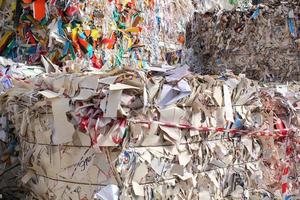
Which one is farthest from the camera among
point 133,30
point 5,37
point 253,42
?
point 253,42

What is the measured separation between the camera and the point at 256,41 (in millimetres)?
5078

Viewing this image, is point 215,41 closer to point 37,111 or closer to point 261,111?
point 261,111

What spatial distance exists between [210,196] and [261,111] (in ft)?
2.00

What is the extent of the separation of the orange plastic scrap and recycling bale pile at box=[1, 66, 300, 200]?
130cm

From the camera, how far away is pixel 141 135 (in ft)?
6.93

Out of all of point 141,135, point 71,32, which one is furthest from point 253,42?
point 141,135

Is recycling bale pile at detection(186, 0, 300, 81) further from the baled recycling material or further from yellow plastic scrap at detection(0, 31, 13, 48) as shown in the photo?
yellow plastic scrap at detection(0, 31, 13, 48)

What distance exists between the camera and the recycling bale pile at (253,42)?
193 inches

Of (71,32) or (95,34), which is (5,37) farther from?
(95,34)

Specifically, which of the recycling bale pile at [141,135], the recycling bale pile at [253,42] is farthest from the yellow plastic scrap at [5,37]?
the recycling bale pile at [253,42]

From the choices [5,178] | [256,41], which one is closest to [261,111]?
[5,178]

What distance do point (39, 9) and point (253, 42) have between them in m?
2.25

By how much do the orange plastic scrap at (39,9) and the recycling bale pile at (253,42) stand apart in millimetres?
2088

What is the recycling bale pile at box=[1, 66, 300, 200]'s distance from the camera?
209 cm
